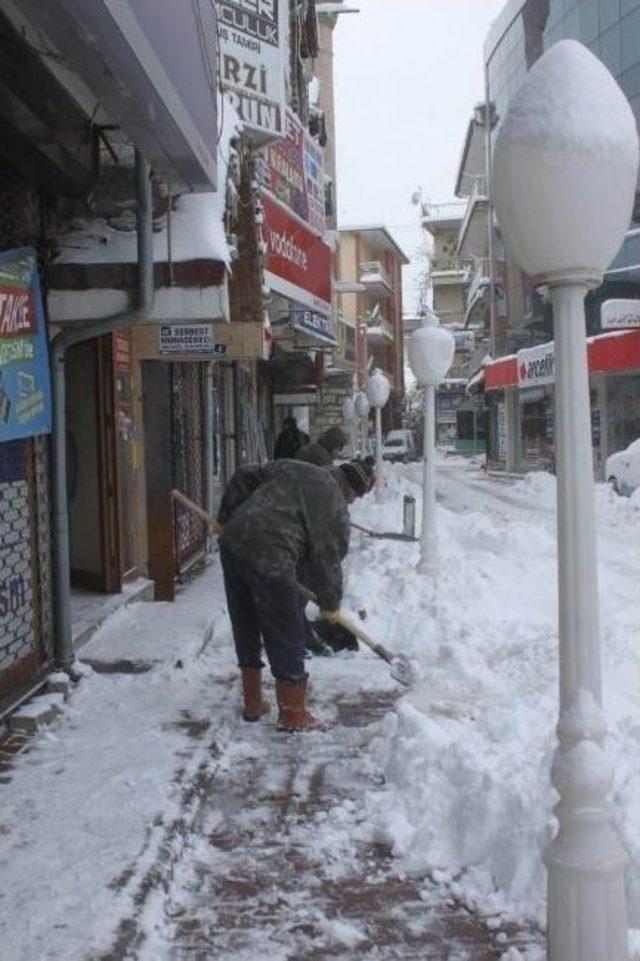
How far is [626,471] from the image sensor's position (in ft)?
69.7

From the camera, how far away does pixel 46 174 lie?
5.59 meters

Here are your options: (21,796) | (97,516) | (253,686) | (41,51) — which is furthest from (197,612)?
(41,51)

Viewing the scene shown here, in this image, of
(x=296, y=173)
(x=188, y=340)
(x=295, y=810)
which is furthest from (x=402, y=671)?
(x=296, y=173)

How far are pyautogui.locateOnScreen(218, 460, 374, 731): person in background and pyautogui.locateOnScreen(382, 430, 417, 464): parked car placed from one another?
132ft

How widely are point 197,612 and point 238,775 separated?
127 inches

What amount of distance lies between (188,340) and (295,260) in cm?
290

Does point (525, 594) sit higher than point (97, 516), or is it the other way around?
point (97, 516)

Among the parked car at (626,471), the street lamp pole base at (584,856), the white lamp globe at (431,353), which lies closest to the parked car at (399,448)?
the parked car at (626,471)

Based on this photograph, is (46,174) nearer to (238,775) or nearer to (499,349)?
(238,775)

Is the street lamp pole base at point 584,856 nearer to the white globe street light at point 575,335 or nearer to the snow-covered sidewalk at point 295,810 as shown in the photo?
the white globe street light at point 575,335

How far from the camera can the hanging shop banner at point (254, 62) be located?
9.27m

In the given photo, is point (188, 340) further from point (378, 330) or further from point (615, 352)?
point (378, 330)

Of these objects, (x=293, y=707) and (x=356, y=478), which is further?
(x=356, y=478)

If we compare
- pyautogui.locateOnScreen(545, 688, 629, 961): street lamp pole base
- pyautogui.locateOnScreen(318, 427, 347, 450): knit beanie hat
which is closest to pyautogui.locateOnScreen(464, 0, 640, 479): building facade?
pyautogui.locateOnScreen(318, 427, 347, 450): knit beanie hat
